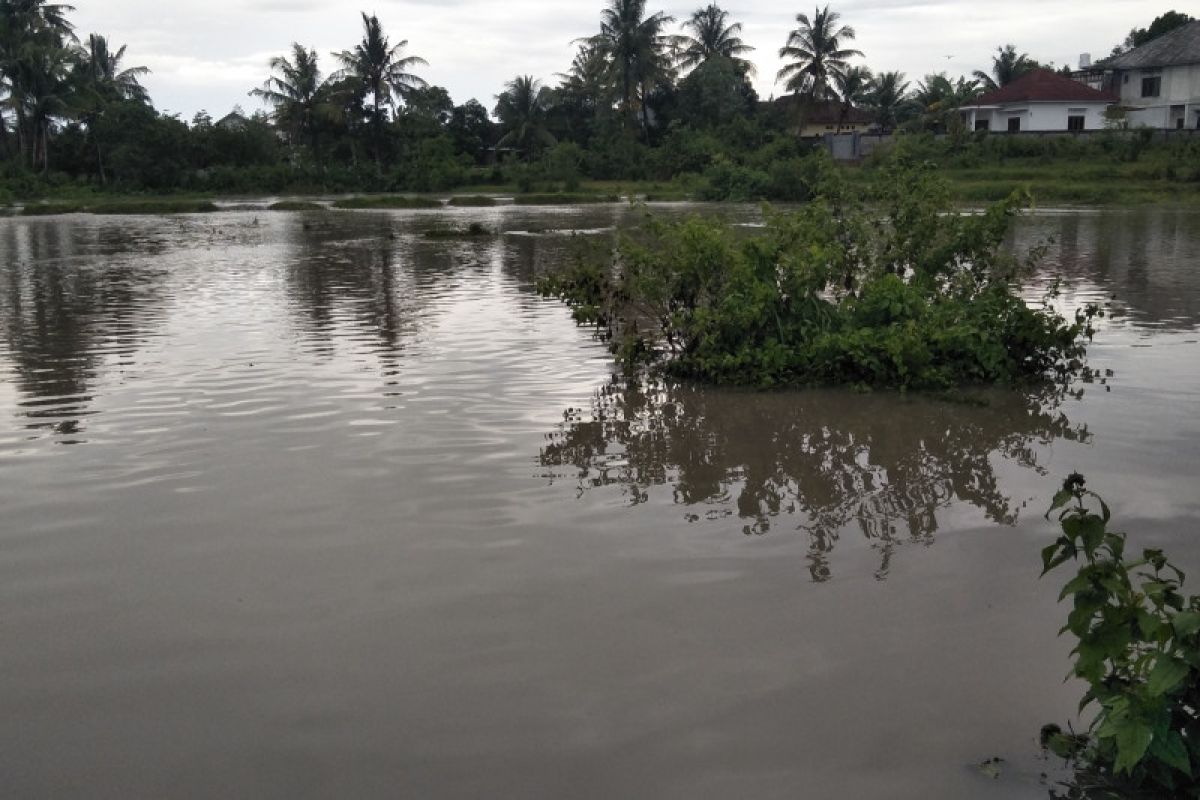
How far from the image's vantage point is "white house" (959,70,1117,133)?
161 ft

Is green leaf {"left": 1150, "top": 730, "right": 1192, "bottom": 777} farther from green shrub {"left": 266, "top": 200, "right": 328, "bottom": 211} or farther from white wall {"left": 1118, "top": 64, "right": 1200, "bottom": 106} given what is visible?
white wall {"left": 1118, "top": 64, "right": 1200, "bottom": 106}

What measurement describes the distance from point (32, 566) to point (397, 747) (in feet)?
8.18

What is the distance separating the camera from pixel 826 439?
276 inches

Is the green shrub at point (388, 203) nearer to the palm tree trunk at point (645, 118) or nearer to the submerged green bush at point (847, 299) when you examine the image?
the palm tree trunk at point (645, 118)

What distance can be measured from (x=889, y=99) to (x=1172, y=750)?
6235 centimetres

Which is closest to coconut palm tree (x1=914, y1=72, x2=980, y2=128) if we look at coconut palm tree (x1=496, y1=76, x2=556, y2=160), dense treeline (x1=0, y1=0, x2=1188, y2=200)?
dense treeline (x1=0, y1=0, x2=1188, y2=200)

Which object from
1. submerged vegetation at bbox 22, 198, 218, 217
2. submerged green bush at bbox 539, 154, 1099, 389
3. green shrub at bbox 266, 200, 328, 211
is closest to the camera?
submerged green bush at bbox 539, 154, 1099, 389

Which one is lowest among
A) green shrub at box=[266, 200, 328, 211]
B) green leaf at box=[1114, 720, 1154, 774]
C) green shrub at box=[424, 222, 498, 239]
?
green leaf at box=[1114, 720, 1154, 774]

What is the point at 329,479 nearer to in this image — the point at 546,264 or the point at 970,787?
the point at 970,787

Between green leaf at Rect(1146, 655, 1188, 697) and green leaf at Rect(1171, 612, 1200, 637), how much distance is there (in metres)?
0.07

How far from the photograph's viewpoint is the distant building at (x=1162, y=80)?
47.0 meters

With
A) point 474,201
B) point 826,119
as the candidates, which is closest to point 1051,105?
point 826,119

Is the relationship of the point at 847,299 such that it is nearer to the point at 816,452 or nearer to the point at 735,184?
the point at 816,452

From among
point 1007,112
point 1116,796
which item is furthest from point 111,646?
point 1007,112
